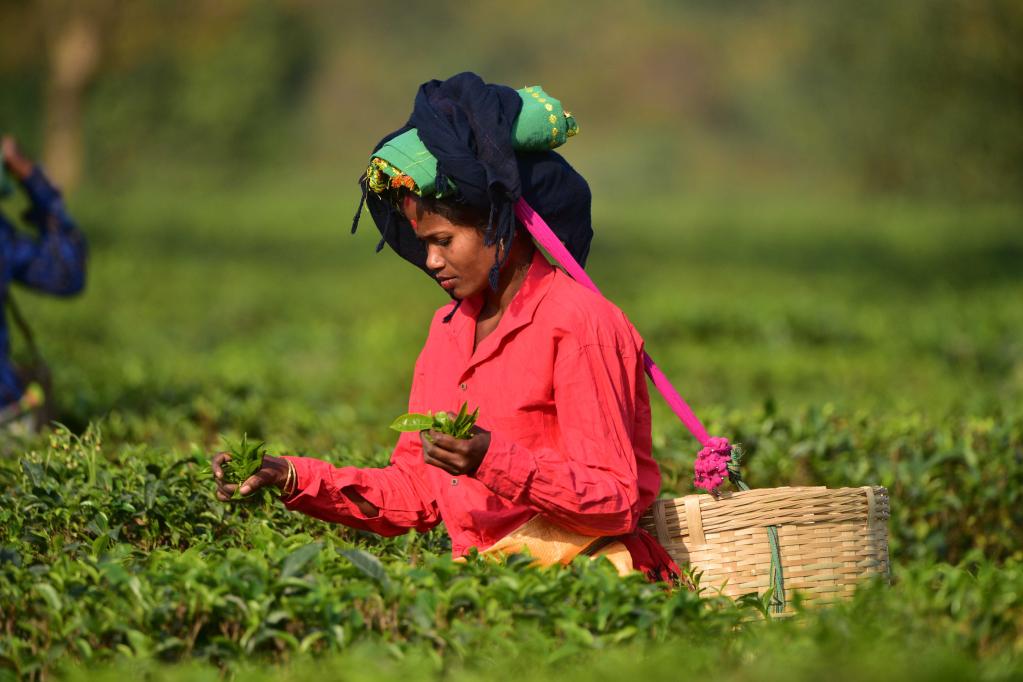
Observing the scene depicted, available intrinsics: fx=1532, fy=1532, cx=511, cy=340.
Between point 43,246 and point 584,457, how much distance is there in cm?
463

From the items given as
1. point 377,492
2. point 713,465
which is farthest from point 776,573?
point 377,492

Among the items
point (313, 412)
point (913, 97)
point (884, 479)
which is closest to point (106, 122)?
point (913, 97)

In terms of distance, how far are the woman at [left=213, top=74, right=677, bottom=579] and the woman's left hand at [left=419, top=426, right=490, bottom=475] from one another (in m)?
0.08

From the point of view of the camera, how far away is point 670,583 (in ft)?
13.3

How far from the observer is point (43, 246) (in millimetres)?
7688

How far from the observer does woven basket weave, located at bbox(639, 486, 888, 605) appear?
417 centimetres

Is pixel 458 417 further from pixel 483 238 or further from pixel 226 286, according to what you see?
pixel 226 286

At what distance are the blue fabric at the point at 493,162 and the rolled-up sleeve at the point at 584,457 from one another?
368 millimetres

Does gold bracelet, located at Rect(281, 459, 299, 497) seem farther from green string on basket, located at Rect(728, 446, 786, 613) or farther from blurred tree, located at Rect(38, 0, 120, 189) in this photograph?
blurred tree, located at Rect(38, 0, 120, 189)

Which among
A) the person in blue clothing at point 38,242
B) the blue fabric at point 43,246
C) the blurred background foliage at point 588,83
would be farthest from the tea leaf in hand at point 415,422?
the blurred background foliage at point 588,83

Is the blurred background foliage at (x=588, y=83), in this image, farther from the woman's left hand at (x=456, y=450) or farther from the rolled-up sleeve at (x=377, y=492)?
the woman's left hand at (x=456, y=450)

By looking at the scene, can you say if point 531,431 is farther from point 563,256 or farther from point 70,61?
point 70,61

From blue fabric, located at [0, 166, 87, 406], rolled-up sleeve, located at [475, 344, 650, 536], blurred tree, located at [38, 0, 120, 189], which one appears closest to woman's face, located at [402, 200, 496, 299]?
rolled-up sleeve, located at [475, 344, 650, 536]

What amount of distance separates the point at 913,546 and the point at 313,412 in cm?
360
